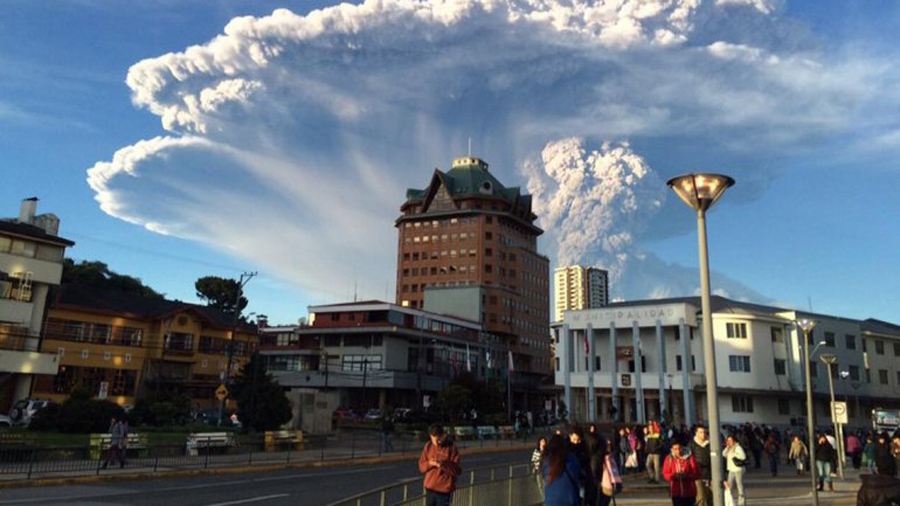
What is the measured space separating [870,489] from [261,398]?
33.4 meters

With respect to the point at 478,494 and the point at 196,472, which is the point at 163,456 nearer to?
the point at 196,472

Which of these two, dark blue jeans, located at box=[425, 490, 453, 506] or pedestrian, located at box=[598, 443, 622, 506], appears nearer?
dark blue jeans, located at box=[425, 490, 453, 506]

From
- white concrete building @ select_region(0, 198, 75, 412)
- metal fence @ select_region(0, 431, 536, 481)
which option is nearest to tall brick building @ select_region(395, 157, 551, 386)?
white concrete building @ select_region(0, 198, 75, 412)

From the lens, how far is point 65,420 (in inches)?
1219

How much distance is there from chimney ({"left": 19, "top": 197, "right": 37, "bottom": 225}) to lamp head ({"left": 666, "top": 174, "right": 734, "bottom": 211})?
62.1 meters

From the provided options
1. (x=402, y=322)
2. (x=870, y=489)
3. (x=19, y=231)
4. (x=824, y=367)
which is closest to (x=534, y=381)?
(x=402, y=322)

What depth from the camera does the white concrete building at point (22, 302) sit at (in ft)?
149

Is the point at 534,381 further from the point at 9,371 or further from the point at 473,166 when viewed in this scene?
the point at 9,371

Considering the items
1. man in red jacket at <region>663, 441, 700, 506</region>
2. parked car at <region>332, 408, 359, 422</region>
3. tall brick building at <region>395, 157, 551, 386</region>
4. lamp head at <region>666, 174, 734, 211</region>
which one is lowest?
parked car at <region>332, 408, 359, 422</region>

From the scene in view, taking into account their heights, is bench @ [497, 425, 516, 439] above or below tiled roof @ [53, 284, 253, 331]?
below

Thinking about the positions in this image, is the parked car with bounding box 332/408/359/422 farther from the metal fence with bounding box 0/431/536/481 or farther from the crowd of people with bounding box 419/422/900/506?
the crowd of people with bounding box 419/422/900/506

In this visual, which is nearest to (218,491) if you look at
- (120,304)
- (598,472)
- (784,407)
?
(598,472)

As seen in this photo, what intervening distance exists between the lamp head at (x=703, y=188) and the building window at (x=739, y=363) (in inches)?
2274

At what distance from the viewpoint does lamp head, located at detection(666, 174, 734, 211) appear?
950 centimetres
